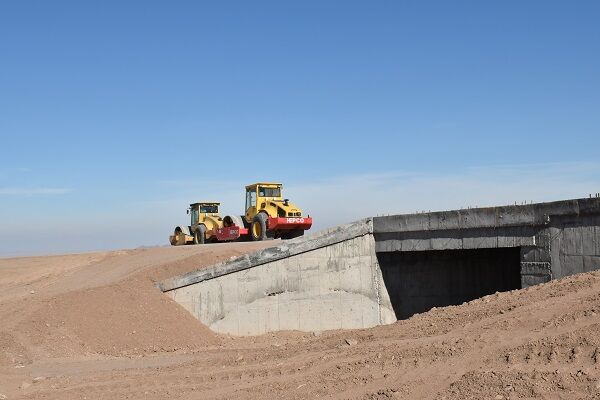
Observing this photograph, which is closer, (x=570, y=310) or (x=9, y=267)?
(x=570, y=310)

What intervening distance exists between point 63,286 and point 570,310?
13.0 meters

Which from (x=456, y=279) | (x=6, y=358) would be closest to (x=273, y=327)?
(x=456, y=279)

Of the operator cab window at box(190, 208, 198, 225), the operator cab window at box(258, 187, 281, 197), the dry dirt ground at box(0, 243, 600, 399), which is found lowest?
the dry dirt ground at box(0, 243, 600, 399)

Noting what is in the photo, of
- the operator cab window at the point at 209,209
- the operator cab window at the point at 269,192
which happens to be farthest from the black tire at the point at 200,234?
the operator cab window at the point at 269,192

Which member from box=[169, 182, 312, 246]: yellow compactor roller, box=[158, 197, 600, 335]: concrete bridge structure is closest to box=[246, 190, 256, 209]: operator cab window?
box=[169, 182, 312, 246]: yellow compactor roller

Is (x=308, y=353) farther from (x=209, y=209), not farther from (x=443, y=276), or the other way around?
(x=209, y=209)

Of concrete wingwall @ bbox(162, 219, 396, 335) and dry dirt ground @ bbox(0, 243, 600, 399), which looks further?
concrete wingwall @ bbox(162, 219, 396, 335)

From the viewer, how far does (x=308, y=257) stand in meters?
16.9

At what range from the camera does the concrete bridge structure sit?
54.1 ft

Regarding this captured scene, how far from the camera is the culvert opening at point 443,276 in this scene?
57.1 ft

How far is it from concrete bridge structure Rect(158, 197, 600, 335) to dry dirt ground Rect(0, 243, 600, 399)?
2.67 ft

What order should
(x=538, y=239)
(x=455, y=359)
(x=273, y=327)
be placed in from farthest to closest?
(x=273, y=327)
(x=538, y=239)
(x=455, y=359)

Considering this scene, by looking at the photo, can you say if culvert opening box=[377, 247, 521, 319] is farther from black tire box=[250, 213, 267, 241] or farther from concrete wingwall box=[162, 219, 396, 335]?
black tire box=[250, 213, 267, 241]

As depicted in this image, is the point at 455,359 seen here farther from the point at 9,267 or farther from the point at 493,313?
the point at 9,267
